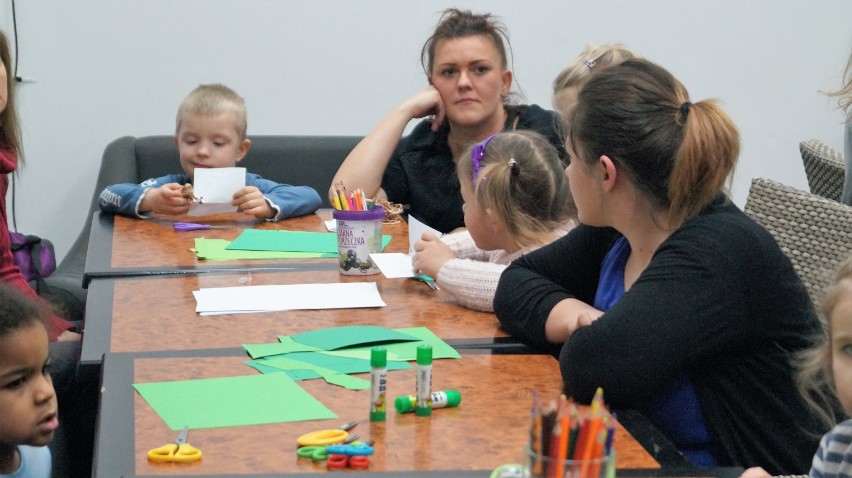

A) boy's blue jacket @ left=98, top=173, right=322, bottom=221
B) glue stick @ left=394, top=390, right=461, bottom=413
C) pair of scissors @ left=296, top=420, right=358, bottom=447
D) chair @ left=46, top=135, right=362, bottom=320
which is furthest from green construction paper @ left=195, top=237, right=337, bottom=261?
chair @ left=46, top=135, right=362, bottom=320

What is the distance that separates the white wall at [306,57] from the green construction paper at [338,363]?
7.68 feet

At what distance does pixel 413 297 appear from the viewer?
2.13 meters

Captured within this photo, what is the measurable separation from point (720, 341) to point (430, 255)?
0.77 meters

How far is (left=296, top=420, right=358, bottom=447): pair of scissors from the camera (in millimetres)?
Result: 1314

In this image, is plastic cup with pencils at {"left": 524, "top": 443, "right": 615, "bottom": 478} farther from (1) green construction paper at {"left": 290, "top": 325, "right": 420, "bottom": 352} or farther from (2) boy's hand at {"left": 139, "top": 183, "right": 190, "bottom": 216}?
(2) boy's hand at {"left": 139, "top": 183, "right": 190, "bottom": 216}

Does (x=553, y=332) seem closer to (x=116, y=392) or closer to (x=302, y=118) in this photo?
(x=116, y=392)

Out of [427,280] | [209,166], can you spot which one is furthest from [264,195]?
[427,280]

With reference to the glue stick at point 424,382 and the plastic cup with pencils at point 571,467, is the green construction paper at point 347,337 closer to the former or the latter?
the glue stick at point 424,382

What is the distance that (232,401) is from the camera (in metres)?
1.48

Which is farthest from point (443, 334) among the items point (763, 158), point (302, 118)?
point (763, 158)

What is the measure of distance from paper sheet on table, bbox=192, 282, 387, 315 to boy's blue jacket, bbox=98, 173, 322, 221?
2.79 feet

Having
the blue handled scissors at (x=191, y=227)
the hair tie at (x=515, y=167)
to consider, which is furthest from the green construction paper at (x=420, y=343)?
the blue handled scissors at (x=191, y=227)

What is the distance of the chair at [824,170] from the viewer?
8.82 feet

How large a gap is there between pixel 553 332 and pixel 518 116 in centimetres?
155
